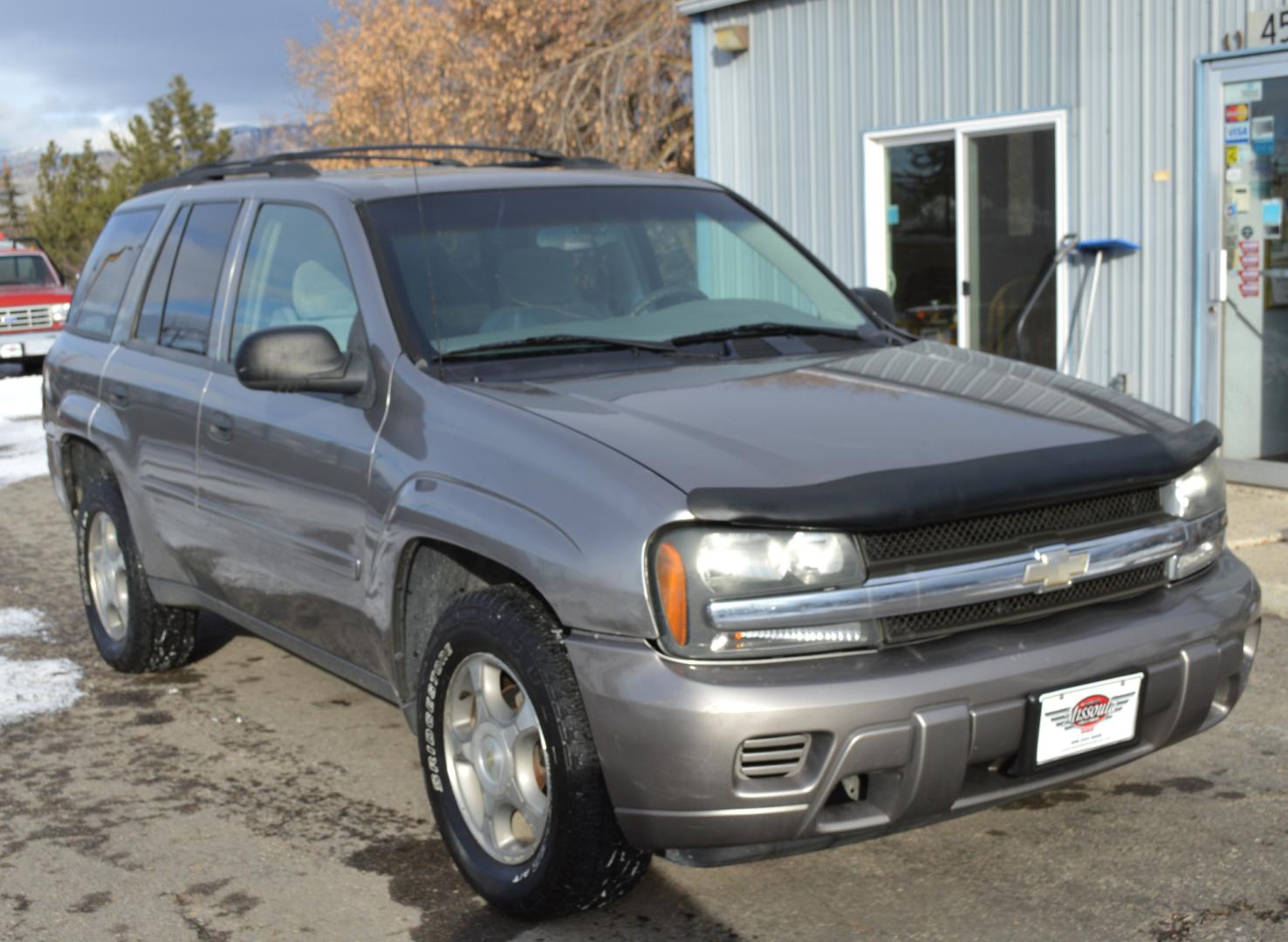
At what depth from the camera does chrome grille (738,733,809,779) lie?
318cm

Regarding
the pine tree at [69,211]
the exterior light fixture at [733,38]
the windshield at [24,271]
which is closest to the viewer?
the exterior light fixture at [733,38]

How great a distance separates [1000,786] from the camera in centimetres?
345

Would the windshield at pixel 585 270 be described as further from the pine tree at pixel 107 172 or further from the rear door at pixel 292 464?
the pine tree at pixel 107 172

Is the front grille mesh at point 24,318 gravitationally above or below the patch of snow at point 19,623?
above

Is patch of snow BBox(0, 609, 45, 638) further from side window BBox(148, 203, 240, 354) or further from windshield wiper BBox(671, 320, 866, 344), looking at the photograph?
windshield wiper BBox(671, 320, 866, 344)

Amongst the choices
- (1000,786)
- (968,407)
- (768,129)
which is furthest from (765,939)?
(768,129)

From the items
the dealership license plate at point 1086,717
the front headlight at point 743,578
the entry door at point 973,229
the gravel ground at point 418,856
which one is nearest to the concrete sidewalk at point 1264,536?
the gravel ground at point 418,856

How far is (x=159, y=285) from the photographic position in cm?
570

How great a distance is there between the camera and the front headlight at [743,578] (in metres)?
3.23

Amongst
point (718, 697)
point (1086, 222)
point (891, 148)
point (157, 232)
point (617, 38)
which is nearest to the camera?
point (718, 697)

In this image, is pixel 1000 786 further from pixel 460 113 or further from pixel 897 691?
pixel 460 113

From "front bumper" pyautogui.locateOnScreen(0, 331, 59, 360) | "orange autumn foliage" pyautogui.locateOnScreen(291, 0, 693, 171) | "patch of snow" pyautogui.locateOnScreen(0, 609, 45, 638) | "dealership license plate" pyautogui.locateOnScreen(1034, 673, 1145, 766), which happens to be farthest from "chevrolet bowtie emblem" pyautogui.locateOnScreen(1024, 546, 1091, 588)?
"front bumper" pyautogui.locateOnScreen(0, 331, 59, 360)

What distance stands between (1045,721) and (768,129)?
888cm

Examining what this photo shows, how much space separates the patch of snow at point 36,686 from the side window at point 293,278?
1673 millimetres
